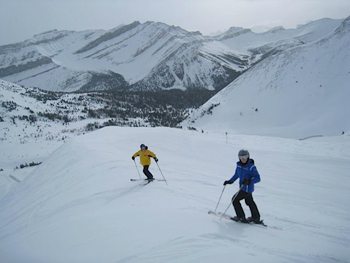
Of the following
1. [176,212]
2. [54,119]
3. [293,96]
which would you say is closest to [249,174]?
[176,212]

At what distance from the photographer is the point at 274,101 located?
87375 mm

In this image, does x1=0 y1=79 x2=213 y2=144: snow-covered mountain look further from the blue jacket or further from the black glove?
the black glove

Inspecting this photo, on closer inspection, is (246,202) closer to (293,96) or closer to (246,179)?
(246,179)

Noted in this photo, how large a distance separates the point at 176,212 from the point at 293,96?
80.4 metres

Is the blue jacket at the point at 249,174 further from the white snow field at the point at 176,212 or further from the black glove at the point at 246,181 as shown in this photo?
the white snow field at the point at 176,212

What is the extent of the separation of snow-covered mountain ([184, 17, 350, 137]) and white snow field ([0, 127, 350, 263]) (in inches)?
1727

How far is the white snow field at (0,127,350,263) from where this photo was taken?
9.47 meters

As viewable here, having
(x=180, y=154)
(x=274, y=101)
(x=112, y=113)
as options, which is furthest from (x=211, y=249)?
(x=112, y=113)

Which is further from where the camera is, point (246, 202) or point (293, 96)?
point (293, 96)

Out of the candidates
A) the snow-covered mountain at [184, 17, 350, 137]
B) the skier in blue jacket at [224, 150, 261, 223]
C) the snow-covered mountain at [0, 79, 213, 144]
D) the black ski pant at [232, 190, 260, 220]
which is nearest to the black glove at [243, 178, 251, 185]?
the skier in blue jacket at [224, 150, 261, 223]

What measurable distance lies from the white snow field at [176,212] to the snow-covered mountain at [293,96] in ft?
144

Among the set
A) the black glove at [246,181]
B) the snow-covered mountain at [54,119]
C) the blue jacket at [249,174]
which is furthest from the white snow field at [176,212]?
the snow-covered mountain at [54,119]

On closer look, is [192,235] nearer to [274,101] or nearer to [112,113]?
[274,101]

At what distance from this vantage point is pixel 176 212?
12.1 metres
